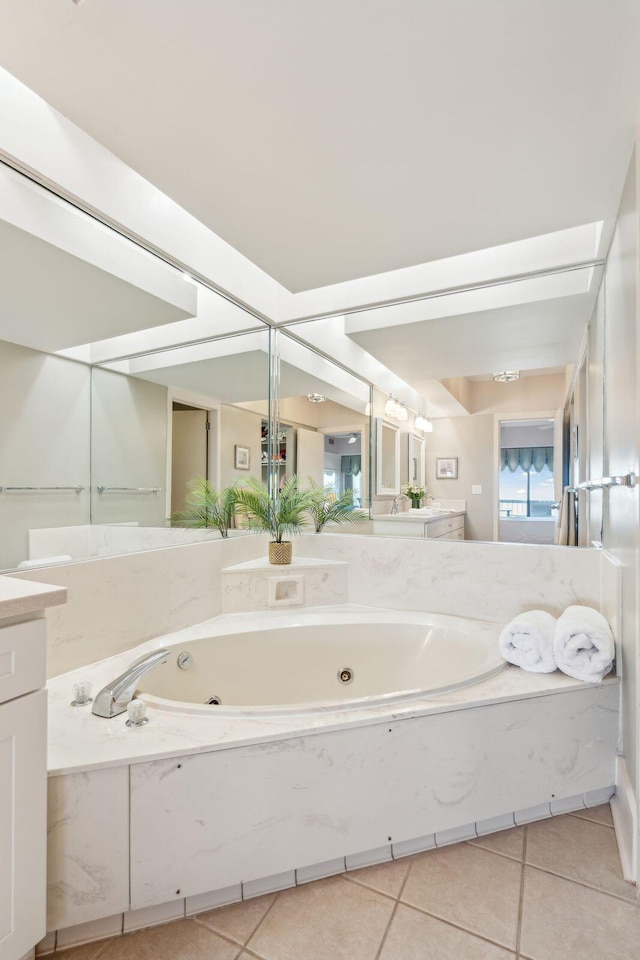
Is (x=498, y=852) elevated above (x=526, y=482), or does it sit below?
below

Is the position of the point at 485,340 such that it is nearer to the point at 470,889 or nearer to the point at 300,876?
the point at 470,889

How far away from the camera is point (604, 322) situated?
6.65 feet

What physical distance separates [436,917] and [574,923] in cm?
37

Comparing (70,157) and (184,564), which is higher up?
(70,157)

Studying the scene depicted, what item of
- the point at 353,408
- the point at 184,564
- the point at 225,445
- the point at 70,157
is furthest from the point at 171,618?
the point at 70,157

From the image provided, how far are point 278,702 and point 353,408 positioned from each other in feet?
5.50

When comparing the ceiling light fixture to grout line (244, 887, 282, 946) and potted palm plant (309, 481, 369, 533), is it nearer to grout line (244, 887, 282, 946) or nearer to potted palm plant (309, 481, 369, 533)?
potted palm plant (309, 481, 369, 533)

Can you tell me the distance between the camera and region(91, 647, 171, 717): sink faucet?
4.73 ft

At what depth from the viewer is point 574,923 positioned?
50.9 inches

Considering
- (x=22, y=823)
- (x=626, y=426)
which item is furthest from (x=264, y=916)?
(x=626, y=426)

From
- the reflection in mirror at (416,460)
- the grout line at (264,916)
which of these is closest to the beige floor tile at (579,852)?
the grout line at (264,916)

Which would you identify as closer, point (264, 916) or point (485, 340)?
point (264, 916)

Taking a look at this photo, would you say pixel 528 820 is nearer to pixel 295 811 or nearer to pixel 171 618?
pixel 295 811

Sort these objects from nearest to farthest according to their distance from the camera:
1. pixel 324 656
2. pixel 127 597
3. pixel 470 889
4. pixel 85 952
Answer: pixel 85 952
pixel 470 889
pixel 127 597
pixel 324 656
